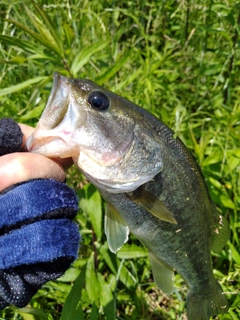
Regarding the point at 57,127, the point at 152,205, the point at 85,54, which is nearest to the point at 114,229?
the point at 152,205

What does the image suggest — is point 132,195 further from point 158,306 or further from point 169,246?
point 158,306

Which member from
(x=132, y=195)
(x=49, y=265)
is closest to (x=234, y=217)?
(x=132, y=195)

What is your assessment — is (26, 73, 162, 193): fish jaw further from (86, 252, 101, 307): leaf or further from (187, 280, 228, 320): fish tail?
(86, 252, 101, 307): leaf

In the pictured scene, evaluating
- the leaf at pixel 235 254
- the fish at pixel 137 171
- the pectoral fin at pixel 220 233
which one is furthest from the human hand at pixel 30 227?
the leaf at pixel 235 254

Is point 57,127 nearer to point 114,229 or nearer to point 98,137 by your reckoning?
point 98,137

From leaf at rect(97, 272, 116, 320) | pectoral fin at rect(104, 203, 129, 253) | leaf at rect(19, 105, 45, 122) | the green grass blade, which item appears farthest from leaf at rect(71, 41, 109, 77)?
leaf at rect(97, 272, 116, 320)

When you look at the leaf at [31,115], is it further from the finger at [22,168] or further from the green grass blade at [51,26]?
the finger at [22,168]
